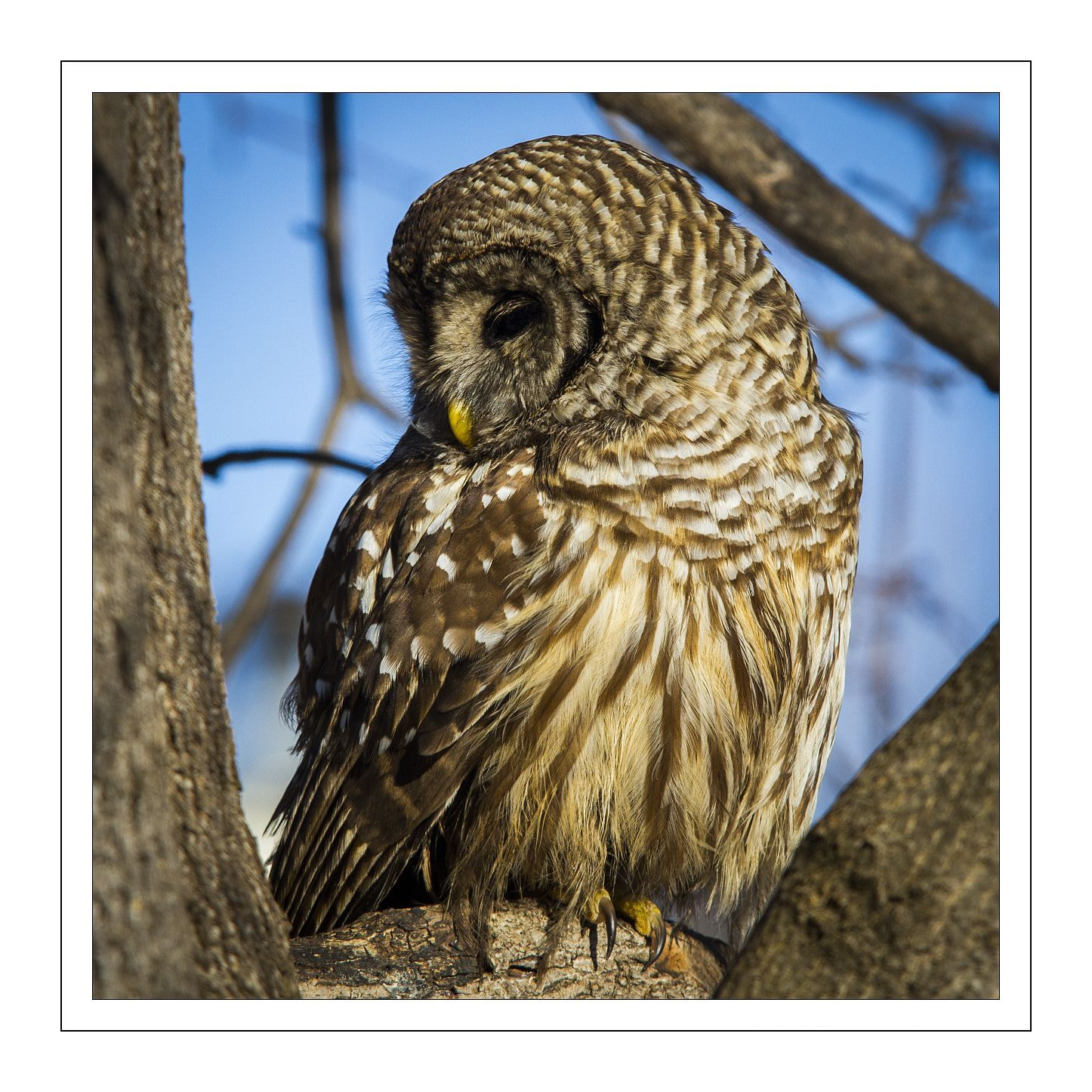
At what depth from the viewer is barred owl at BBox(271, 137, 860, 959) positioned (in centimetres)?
220

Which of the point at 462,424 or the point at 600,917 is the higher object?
the point at 462,424

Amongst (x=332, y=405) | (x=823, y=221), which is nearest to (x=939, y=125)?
(x=823, y=221)

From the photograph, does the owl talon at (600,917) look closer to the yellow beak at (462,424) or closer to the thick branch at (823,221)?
the yellow beak at (462,424)

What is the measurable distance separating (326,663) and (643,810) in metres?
0.80

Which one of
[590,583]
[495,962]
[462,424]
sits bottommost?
[495,962]

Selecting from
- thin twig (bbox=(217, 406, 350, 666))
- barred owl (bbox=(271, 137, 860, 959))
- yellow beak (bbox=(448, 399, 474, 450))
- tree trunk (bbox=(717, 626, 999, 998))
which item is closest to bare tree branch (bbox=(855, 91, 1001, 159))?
barred owl (bbox=(271, 137, 860, 959))

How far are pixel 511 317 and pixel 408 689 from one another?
83cm

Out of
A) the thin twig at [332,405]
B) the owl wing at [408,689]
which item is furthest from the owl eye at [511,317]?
the thin twig at [332,405]

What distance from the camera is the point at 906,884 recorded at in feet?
4.70

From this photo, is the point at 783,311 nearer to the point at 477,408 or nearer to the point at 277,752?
the point at 477,408

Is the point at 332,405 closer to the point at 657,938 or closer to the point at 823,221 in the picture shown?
the point at 823,221

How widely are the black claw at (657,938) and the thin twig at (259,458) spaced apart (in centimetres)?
123

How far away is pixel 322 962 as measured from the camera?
198 centimetres
